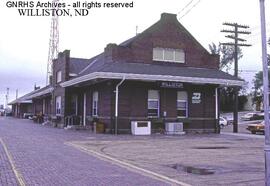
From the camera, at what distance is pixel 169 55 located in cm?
3522

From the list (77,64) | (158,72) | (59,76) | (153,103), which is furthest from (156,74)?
(59,76)

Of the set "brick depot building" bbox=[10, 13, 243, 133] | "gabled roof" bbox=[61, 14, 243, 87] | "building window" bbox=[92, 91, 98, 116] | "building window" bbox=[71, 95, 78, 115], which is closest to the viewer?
"gabled roof" bbox=[61, 14, 243, 87]

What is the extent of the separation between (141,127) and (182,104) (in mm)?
4530

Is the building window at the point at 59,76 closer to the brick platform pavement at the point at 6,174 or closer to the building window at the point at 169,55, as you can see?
the building window at the point at 169,55

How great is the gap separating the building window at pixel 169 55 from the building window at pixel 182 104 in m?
3.06

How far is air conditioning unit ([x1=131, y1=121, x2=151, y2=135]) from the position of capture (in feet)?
101

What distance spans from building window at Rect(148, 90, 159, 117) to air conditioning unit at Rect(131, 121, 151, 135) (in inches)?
56.2

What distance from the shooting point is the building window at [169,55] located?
114 feet

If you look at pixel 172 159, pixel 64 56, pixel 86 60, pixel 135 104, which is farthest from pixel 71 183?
pixel 86 60

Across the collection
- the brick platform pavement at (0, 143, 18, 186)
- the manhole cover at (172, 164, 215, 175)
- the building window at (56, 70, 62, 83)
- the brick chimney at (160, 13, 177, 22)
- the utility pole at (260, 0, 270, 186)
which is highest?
the brick chimney at (160, 13, 177, 22)

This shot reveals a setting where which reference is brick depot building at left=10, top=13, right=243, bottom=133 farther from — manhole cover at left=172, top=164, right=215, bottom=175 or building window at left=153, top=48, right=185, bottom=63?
manhole cover at left=172, top=164, right=215, bottom=175

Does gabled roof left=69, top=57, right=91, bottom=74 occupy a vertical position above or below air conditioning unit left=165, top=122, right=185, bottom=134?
above

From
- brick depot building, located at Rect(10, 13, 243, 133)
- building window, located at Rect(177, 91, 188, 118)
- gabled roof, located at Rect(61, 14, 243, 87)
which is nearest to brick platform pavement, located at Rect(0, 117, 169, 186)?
gabled roof, located at Rect(61, 14, 243, 87)

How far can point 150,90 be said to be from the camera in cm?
3244
